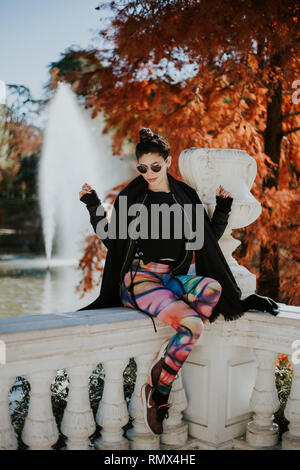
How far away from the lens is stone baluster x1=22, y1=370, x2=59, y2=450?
2.54 m

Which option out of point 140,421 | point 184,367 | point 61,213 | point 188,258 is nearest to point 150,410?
point 140,421

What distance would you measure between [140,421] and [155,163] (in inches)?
57.7

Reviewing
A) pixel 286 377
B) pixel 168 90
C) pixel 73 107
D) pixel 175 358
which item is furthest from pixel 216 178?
pixel 73 107

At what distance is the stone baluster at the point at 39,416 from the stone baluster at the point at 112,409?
1.13 feet

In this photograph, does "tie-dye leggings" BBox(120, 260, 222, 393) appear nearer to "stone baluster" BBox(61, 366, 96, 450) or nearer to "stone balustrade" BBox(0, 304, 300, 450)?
"stone balustrade" BBox(0, 304, 300, 450)

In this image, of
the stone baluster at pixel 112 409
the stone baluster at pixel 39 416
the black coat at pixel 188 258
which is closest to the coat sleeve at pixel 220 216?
the black coat at pixel 188 258

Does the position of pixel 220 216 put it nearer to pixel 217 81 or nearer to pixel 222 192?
pixel 222 192

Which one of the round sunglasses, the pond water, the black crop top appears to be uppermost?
the round sunglasses

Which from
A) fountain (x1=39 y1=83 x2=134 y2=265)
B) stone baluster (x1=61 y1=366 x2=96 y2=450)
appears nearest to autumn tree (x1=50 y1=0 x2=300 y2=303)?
stone baluster (x1=61 y1=366 x2=96 y2=450)

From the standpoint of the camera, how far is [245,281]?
3.32 meters

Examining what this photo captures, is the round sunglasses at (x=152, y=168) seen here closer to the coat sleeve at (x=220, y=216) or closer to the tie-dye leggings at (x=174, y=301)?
→ the coat sleeve at (x=220, y=216)

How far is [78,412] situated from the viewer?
2.69 meters

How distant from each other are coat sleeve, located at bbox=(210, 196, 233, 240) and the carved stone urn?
81 mm

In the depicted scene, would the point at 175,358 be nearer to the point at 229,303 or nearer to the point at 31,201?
the point at 229,303
